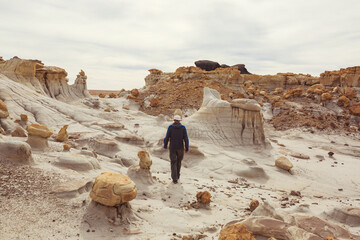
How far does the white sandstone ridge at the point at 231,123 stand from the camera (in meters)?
10.5

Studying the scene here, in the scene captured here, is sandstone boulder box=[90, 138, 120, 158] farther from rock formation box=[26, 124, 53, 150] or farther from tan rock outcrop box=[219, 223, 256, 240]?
A: tan rock outcrop box=[219, 223, 256, 240]

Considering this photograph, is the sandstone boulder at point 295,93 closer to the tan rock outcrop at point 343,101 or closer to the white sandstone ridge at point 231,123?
the tan rock outcrop at point 343,101

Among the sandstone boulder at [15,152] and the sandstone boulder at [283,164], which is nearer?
the sandstone boulder at [15,152]

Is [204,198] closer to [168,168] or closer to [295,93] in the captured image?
[168,168]

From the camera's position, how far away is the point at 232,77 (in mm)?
24234

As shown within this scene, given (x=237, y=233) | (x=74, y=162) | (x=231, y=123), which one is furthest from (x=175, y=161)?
(x=231, y=123)

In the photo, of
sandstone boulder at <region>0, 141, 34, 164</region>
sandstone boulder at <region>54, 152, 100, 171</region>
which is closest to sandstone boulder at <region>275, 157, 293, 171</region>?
sandstone boulder at <region>54, 152, 100, 171</region>

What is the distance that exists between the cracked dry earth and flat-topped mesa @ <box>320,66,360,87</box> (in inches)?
1026

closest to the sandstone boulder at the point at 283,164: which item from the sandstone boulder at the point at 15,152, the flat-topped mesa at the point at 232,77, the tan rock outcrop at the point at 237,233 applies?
the tan rock outcrop at the point at 237,233

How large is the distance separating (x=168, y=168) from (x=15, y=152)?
4116 mm

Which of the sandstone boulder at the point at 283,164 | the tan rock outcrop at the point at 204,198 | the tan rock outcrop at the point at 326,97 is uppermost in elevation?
the tan rock outcrop at the point at 326,97

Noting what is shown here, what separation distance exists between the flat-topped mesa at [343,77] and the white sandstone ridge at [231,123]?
17237mm

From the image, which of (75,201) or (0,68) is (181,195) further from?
(0,68)

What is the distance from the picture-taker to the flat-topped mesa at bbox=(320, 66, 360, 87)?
73.6 feet
